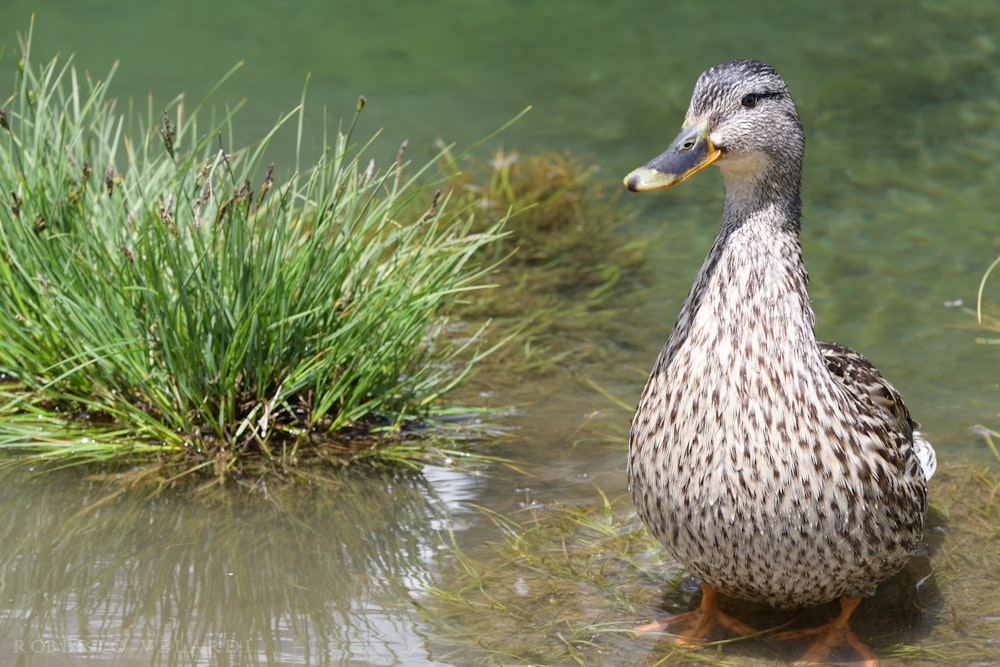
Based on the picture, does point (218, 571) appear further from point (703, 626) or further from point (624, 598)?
point (703, 626)

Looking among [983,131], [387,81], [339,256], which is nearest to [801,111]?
[983,131]

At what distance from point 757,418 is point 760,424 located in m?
0.02

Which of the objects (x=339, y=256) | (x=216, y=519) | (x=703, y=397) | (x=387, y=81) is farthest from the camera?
(x=387, y=81)

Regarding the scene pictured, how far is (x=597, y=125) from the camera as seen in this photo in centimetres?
802

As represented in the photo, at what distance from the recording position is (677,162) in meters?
3.31

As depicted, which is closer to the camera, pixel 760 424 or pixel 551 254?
pixel 760 424

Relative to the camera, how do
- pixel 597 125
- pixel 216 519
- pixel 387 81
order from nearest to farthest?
pixel 216 519
pixel 597 125
pixel 387 81

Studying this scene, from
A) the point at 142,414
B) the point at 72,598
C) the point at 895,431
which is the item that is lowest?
the point at 72,598

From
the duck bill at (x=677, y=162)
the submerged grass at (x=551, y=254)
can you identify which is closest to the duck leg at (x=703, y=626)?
the duck bill at (x=677, y=162)

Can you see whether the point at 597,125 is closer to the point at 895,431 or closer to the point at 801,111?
the point at 801,111

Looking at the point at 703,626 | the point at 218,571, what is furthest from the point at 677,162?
the point at 218,571

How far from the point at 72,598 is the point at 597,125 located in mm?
4962

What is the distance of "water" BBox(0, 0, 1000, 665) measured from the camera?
3.85 meters

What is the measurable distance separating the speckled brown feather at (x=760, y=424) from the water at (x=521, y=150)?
2.86 ft
